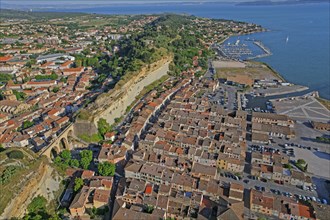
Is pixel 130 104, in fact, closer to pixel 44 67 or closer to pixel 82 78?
pixel 82 78

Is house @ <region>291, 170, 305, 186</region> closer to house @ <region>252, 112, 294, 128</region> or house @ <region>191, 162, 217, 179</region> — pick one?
house @ <region>191, 162, 217, 179</region>

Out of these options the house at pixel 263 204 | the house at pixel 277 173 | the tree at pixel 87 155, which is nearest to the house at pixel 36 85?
the tree at pixel 87 155

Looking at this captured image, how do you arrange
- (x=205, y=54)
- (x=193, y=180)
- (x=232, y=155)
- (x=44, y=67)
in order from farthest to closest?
(x=205, y=54), (x=44, y=67), (x=232, y=155), (x=193, y=180)

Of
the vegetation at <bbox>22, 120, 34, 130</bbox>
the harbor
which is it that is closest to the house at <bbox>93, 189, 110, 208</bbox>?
the vegetation at <bbox>22, 120, 34, 130</bbox>

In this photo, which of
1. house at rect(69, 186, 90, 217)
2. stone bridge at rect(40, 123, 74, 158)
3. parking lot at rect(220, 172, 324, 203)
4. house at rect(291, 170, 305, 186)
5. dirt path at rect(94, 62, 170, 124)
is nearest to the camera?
house at rect(69, 186, 90, 217)

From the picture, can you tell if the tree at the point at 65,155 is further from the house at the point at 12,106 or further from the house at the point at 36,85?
the house at the point at 36,85

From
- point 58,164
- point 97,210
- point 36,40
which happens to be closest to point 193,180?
point 97,210

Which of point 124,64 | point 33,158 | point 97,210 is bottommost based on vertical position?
point 97,210
